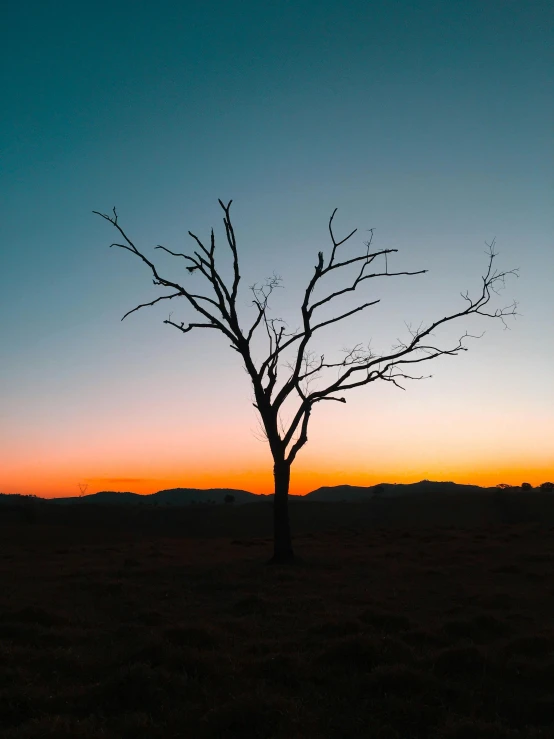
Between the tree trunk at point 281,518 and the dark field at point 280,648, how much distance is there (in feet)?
2.72

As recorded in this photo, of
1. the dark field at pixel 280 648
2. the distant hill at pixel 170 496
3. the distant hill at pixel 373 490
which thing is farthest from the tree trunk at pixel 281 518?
the distant hill at pixel 170 496

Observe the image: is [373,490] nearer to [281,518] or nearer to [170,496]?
[170,496]

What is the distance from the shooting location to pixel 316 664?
7.36m

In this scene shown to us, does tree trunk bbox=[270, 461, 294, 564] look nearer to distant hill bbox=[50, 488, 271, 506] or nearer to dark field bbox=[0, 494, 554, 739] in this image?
dark field bbox=[0, 494, 554, 739]

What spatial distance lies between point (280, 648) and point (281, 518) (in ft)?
33.9

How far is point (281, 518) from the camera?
60.6 feet

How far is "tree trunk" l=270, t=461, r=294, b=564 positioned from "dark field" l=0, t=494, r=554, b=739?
828 millimetres

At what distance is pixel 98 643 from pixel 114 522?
42.4m

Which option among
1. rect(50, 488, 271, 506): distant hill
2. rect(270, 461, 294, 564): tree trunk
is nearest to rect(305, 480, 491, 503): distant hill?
rect(50, 488, 271, 506): distant hill

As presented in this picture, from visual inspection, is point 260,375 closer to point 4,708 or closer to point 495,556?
point 495,556

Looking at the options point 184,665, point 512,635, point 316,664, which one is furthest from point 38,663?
point 512,635

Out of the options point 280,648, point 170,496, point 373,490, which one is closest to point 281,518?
point 280,648

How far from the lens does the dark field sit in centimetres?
563

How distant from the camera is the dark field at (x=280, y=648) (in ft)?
18.5
